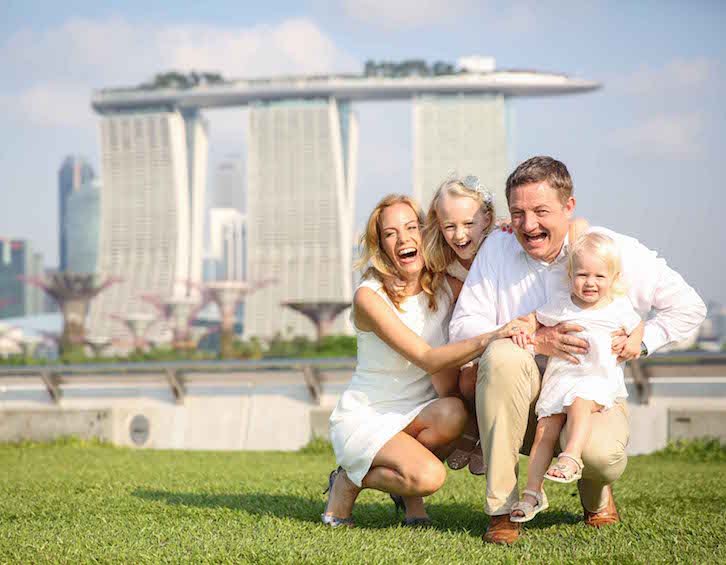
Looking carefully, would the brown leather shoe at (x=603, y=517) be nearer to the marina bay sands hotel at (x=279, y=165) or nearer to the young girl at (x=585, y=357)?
the young girl at (x=585, y=357)

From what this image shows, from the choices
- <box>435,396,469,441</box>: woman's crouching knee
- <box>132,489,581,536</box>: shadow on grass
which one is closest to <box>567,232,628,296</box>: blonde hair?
<box>435,396,469,441</box>: woman's crouching knee

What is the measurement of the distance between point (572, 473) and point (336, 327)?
8363 centimetres

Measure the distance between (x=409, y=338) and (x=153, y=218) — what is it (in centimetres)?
8851

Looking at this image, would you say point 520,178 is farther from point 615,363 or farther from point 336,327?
point 336,327

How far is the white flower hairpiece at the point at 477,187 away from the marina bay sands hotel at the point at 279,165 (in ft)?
261

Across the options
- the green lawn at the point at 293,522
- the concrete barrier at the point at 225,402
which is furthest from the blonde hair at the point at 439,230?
the concrete barrier at the point at 225,402

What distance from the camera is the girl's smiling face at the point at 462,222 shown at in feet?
11.2

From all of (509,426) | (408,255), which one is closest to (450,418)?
(509,426)

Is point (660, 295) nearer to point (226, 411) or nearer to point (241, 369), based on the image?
point (226, 411)

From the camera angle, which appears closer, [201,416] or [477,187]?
[477,187]

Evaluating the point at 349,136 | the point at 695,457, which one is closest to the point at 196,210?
the point at 349,136

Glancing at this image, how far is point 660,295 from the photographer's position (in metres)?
3.31

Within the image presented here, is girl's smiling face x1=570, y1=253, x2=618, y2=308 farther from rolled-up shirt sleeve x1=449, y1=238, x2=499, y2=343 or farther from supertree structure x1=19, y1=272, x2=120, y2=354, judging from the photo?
supertree structure x1=19, y1=272, x2=120, y2=354

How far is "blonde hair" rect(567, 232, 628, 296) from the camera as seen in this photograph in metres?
3.05
